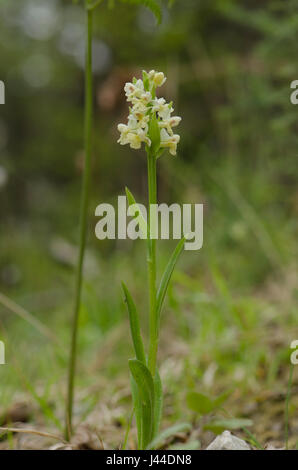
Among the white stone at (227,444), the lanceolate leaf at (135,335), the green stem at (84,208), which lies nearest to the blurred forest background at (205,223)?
the green stem at (84,208)

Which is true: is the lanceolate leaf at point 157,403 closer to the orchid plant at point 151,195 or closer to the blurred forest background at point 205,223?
the orchid plant at point 151,195

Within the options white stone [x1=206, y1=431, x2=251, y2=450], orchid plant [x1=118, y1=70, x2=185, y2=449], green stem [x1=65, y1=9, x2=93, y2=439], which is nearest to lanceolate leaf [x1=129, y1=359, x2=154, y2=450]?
orchid plant [x1=118, y1=70, x2=185, y2=449]

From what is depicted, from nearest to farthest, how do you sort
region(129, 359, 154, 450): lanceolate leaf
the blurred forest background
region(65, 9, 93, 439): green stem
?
1. region(129, 359, 154, 450): lanceolate leaf
2. region(65, 9, 93, 439): green stem
3. the blurred forest background

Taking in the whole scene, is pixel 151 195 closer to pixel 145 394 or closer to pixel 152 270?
pixel 152 270

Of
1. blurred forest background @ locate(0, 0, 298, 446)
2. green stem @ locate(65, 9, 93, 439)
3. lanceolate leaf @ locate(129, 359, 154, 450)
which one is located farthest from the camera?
blurred forest background @ locate(0, 0, 298, 446)

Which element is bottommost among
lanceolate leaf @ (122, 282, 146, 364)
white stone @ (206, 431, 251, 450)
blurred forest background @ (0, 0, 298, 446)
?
white stone @ (206, 431, 251, 450)

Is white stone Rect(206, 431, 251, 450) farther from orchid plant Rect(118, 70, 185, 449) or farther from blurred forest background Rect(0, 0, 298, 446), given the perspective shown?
blurred forest background Rect(0, 0, 298, 446)

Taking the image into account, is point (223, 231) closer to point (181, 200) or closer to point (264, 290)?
point (264, 290)
